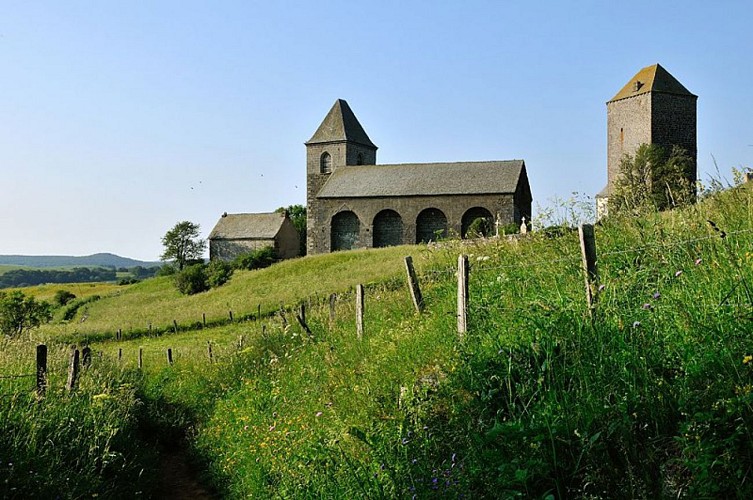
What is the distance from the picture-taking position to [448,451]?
5102 millimetres

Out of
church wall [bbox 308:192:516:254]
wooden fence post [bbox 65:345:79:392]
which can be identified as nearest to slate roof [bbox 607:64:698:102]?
church wall [bbox 308:192:516:254]

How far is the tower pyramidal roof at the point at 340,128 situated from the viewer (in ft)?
213

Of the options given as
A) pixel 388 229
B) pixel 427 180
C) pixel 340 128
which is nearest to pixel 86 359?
pixel 388 229

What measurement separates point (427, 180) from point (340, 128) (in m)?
14.8

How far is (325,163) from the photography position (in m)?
65.0

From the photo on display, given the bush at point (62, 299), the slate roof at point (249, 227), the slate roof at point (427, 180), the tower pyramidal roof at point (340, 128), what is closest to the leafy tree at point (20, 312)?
the bush at point (62, 299)

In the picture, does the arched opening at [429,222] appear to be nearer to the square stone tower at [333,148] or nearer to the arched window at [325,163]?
the square stone tower at [333,148]

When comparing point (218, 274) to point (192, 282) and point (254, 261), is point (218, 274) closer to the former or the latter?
point (192, 282)

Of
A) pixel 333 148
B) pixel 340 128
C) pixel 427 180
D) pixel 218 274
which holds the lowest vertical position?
pixel 218 274

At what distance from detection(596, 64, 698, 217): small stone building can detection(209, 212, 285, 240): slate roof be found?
102 feet

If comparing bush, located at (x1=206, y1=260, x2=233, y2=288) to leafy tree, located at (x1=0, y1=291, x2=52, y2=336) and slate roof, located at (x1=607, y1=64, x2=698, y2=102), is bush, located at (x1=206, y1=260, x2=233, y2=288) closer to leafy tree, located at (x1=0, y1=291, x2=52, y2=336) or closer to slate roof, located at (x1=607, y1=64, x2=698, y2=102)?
leafy tree, located at (x1=0, y1=291, x2=52, y2=336)

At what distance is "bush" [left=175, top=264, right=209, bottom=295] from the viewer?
4762 cm

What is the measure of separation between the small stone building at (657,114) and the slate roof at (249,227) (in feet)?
102

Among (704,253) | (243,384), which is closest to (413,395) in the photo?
(704,253)
